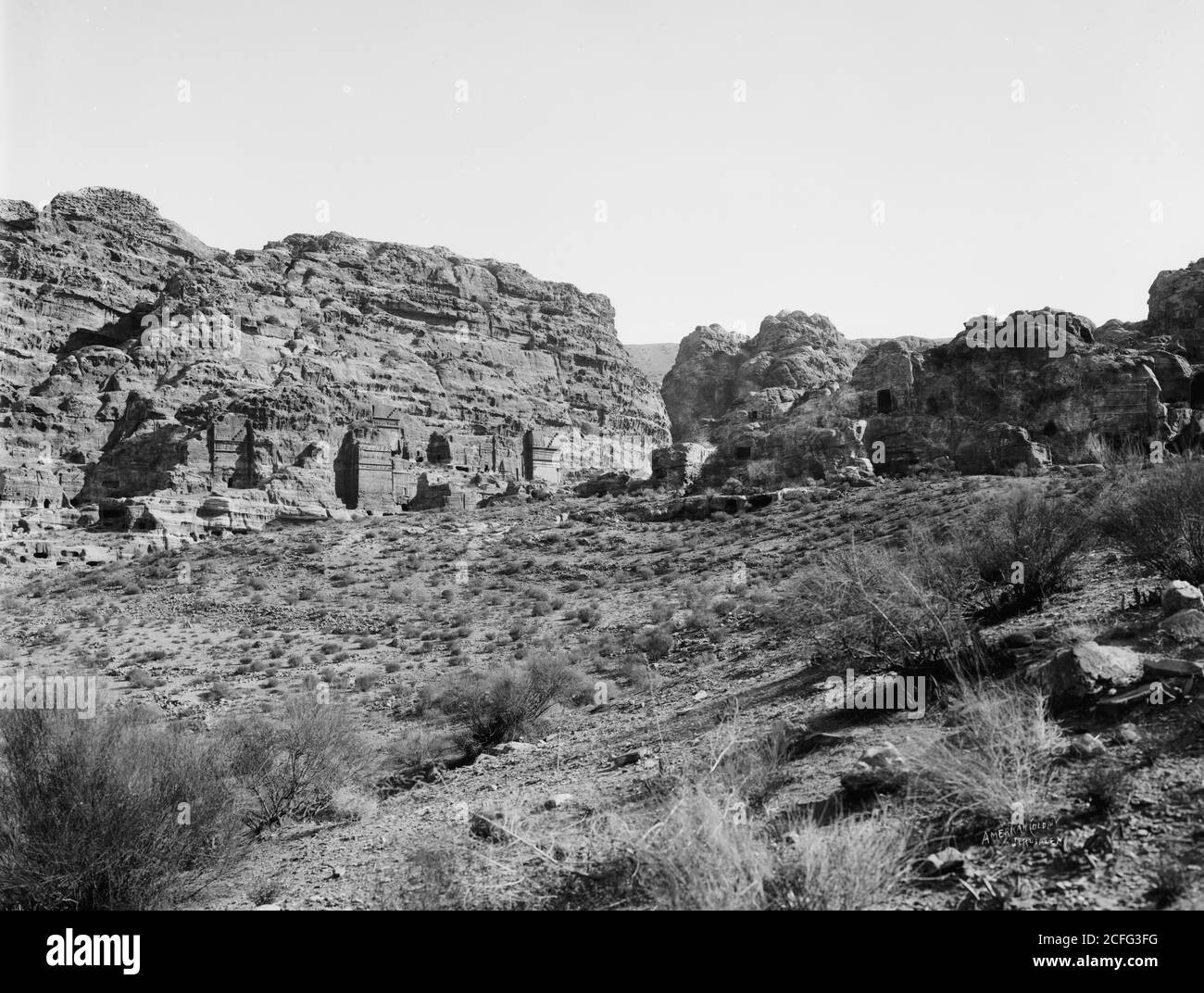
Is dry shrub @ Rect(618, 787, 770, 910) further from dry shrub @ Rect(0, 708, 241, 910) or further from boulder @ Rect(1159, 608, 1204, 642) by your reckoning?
boulder @ Rect(1159, 608, 1204, 642)

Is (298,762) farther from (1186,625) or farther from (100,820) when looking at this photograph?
(1186,625)

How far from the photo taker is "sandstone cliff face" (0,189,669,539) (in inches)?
1929

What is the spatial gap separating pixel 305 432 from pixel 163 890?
4914 centimetres

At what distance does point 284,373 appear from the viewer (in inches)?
2356

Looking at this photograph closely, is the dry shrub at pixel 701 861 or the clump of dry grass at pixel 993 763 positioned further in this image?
the clump of dry grass at pixel 993 763

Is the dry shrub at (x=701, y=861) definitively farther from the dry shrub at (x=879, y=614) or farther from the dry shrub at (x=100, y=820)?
the dry shrub at (x=100, y=820)

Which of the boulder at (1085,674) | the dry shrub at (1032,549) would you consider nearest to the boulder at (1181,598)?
the boulder at (1085,674)

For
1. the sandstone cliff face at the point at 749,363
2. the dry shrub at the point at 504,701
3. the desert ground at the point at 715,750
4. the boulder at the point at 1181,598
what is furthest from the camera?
the sandstone cliff face at the point at 749,363

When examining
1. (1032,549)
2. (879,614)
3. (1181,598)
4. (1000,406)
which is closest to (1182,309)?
(1000,406)

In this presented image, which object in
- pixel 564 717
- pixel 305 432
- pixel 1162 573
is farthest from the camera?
pixel 305 432

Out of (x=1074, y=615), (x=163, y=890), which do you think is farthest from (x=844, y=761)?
(x=163, y=890)

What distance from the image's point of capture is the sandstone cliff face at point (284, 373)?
4900cm
